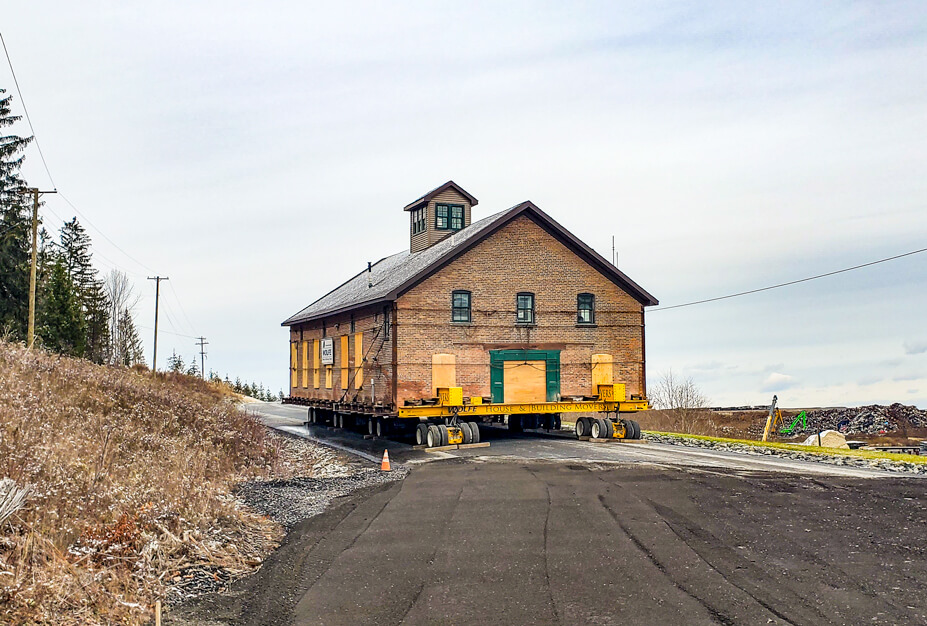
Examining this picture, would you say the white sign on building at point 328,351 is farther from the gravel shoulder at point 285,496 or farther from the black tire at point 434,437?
the black tire at point 434,437

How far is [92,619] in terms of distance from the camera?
7.84 metres

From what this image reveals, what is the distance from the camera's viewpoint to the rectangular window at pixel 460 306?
30297 millimetres

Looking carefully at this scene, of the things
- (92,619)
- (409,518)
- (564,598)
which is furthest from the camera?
(409,518)

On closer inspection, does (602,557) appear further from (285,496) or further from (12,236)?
(12,236)

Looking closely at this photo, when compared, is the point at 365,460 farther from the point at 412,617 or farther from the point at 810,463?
the point at 412,617

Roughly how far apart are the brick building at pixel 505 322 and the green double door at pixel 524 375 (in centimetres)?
4

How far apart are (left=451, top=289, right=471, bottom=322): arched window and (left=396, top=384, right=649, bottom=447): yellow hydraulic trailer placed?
9.16ft

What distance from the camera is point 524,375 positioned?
3086 cm

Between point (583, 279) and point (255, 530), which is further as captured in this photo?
point (583, 279)

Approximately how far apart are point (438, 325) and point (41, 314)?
3329 centimetres

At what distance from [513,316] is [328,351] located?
1083cm

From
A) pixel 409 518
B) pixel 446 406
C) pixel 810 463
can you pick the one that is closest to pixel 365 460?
pixel 446 406

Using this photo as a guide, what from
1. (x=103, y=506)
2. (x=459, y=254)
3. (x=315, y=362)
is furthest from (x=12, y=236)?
(x=103, y=506)

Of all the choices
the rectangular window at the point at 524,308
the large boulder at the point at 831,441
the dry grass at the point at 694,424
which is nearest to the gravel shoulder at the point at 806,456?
the rectangular window at the point at 524,308
